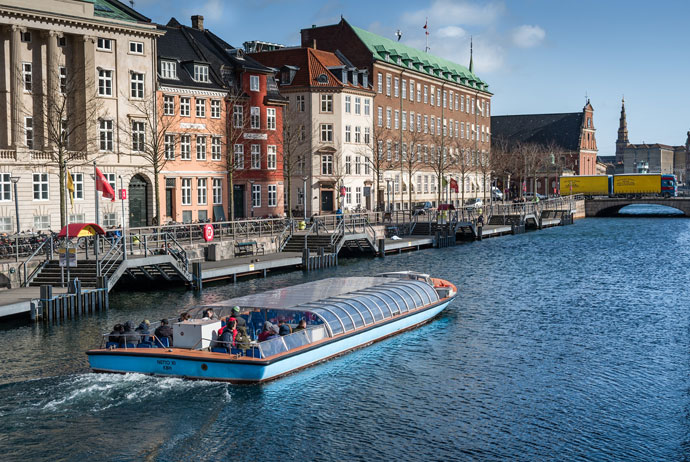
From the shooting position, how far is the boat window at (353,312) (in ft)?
102

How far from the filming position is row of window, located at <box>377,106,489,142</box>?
10243 centimetres

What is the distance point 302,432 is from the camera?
22.5 metres

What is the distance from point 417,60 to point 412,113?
361 inches

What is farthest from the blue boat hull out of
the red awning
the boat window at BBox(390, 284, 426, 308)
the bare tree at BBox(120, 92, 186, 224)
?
the bare tree at BBox(120, 92, 186, 224)

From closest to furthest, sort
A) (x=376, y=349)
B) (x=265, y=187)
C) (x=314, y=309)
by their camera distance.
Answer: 1. (x=314, y=309)
2. (x=376, y=349)
3. (x=265, y=187)

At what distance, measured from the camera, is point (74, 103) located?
61781mm

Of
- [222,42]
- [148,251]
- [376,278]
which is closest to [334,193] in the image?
[222,42]

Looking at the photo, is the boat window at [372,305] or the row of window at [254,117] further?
the row of window at [254,117]

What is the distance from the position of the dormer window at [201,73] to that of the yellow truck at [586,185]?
8983 centimetres

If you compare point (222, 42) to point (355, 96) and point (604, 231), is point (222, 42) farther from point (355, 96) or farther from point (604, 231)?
point (604, 231)

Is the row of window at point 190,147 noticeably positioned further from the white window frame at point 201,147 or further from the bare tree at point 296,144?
the bare tree at point 296,144

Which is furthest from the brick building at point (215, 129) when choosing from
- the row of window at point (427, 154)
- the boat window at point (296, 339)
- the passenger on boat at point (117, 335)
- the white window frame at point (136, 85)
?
the boat window at point (296, 339)

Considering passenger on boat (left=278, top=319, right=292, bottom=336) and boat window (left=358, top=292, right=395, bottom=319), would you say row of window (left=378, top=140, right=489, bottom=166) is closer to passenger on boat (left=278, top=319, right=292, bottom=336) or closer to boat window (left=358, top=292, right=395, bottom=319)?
boat window (left=358, top=292, right=395, bottom=319)

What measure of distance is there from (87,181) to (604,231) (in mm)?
64193
